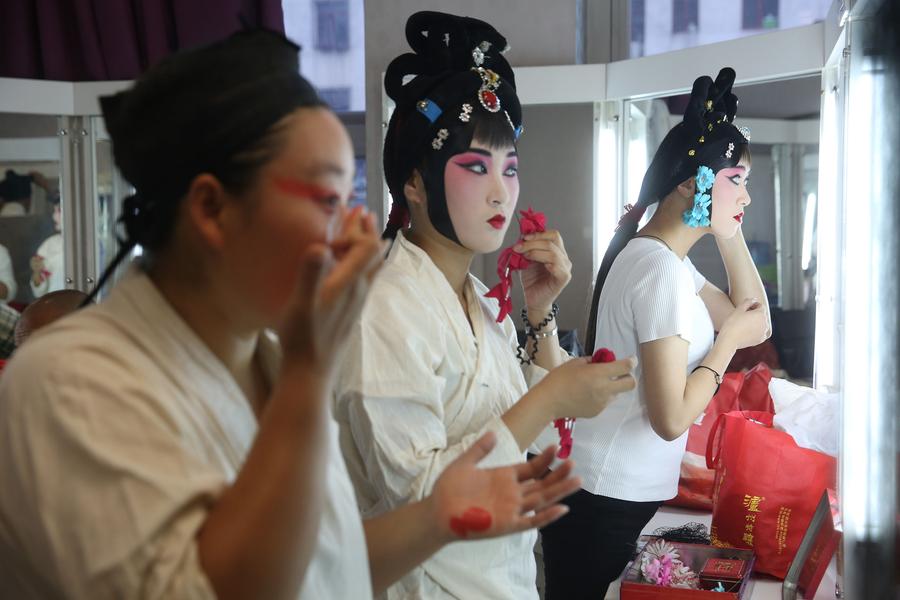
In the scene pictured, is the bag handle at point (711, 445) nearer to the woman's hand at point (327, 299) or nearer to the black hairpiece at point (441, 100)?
the black hairpiece at point (441, 100)

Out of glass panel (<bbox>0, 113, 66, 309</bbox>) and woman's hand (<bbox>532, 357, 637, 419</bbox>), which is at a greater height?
glass panel (<bbox>0, 113, 66, 309</bbox>)

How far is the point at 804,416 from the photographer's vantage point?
1.94 metres

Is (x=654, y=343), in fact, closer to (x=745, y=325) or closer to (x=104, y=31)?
(x=745, y=325)

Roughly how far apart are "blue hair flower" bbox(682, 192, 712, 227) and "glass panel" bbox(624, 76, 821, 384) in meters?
0.67

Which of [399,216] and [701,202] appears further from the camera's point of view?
[701,202]

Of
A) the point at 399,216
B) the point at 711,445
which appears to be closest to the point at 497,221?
the point at 399,216

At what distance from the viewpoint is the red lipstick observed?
1.41 metres

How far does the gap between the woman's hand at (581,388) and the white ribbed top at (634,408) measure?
22.4 inches

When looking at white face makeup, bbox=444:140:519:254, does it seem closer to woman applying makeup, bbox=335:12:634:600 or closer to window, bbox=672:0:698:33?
woman applying makeup, bbox=335:12:634:600

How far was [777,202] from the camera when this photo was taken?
2869mm

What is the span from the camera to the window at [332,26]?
4055mm

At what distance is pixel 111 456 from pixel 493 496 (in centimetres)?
38

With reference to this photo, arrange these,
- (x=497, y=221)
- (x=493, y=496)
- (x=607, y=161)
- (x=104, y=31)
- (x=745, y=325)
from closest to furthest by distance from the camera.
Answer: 1. (x=493, y=496)
2. (x=497, y=221)
3. (x=745, y=325)
4. (x=607, y=161)
5. (x=104, y=31)

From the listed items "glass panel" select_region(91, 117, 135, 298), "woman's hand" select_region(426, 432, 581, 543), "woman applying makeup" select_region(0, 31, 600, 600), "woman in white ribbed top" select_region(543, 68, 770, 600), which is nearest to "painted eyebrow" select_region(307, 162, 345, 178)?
"woman applying makeup" select_region(0, 31, 600, 600)
